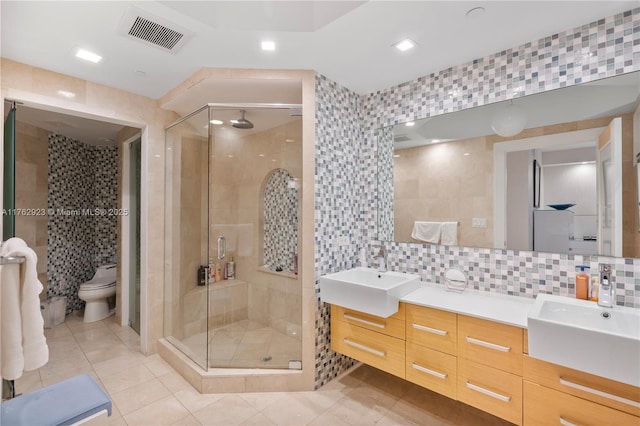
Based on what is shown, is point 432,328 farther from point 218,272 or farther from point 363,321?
point 218,272

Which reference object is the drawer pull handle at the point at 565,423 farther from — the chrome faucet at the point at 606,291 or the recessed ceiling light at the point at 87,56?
the recessed ceiling light at the point at 87,56

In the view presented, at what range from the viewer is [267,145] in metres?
2.85

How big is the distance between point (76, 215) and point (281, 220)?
343cm

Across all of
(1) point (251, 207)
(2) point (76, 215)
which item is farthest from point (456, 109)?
(2) point (76, 215)

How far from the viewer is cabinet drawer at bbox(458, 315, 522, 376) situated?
1.58m

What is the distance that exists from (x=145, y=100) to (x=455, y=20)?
2.82 metres

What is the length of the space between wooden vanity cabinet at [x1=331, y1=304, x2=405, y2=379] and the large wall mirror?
78cm

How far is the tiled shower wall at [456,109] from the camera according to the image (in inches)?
→ 67.9

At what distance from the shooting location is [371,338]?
217 cm

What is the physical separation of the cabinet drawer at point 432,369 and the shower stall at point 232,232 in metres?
1.02

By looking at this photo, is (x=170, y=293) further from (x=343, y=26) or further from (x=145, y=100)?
(x=343, y=26)

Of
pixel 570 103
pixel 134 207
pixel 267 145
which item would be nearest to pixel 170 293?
pixel 134 207

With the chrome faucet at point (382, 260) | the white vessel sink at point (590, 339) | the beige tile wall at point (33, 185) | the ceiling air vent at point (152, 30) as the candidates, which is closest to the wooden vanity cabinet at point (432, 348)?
the white vessel sink at point (590, 339)

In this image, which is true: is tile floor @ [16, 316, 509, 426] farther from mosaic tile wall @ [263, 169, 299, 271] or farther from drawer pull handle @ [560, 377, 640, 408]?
mosaic tile wall @ [263, 169, 299, 271]
